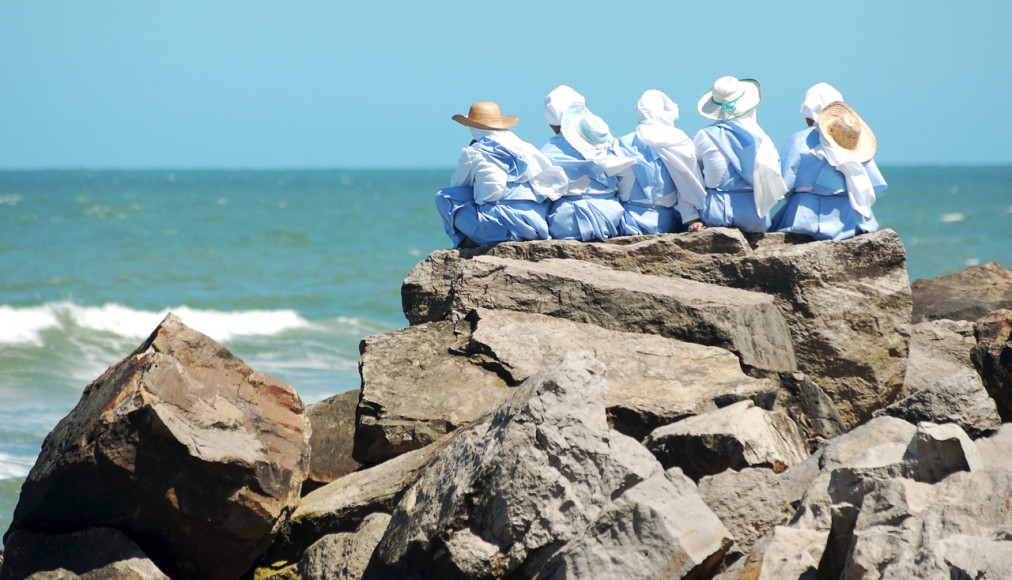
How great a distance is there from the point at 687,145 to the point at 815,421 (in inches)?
82.5

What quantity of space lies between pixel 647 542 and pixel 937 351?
3.87 m

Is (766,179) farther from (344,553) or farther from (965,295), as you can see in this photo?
(344,553)

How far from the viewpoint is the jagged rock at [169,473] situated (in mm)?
3986

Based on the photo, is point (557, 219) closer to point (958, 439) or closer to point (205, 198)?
point (958, 439)

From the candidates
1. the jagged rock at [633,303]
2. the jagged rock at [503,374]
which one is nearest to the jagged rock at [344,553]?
the jagged rock at [503,374]

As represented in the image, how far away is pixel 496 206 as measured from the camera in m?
6.28

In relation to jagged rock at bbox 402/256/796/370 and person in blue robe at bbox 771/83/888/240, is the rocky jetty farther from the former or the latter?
person in blue robe at bbox 771/83/888/240

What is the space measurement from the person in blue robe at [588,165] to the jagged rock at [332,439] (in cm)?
184

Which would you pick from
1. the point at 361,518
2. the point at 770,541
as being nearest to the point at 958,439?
the point at 770,541

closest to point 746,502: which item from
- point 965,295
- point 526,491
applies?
point 526,491

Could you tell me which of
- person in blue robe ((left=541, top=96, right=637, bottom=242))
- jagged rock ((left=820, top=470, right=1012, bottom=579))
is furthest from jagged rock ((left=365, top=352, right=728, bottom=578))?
person in blue robe ((left=541, top=96, right=637, bottom=242))

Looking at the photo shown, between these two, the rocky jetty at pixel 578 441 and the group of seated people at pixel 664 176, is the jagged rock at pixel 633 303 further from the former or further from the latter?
the group of seated people at pixel 664 176

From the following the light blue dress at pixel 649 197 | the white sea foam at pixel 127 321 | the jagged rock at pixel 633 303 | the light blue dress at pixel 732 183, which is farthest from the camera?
the white sea foam at pixel 127 321

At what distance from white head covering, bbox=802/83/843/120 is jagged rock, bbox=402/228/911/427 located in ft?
2.95
